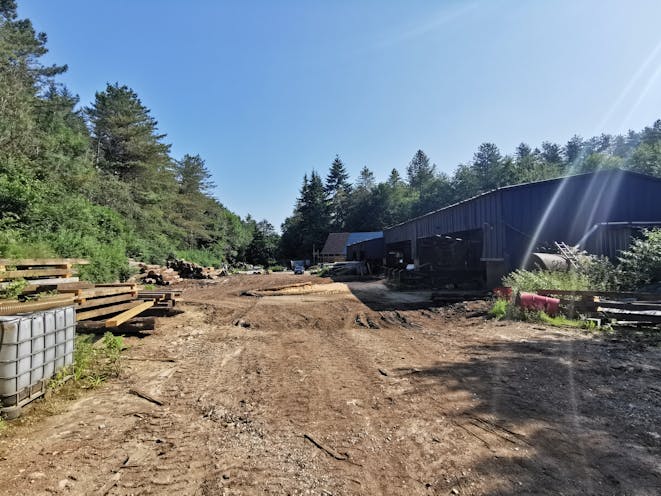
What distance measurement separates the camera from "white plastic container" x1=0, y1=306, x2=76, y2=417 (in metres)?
3.61

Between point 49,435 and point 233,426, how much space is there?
5.72 ft

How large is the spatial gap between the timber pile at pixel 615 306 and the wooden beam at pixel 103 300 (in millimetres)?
10992

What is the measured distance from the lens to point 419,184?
3509 inches

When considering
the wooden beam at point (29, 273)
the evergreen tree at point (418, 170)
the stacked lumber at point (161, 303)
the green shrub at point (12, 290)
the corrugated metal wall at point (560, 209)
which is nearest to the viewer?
the green shrub at point (12, 290)

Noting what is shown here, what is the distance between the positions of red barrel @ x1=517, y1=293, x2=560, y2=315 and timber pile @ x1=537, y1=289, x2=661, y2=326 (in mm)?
181

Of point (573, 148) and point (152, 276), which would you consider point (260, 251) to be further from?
point (573, 148)

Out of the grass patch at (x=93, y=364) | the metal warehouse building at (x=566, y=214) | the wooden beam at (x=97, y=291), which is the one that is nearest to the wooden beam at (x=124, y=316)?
the grass patch at (x=93, y=364)

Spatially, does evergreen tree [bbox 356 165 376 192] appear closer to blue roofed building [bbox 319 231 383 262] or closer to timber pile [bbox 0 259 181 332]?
blue roofed building [bbox 319 231 383 262]

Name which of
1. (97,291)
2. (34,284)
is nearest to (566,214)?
(97,291)

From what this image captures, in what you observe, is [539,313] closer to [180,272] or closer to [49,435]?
[49,435]

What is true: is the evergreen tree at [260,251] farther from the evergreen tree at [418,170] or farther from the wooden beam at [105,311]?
the wooden beam at [105,311]

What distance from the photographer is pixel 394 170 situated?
311ft

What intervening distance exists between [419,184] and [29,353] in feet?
297

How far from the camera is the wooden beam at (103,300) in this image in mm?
7234
